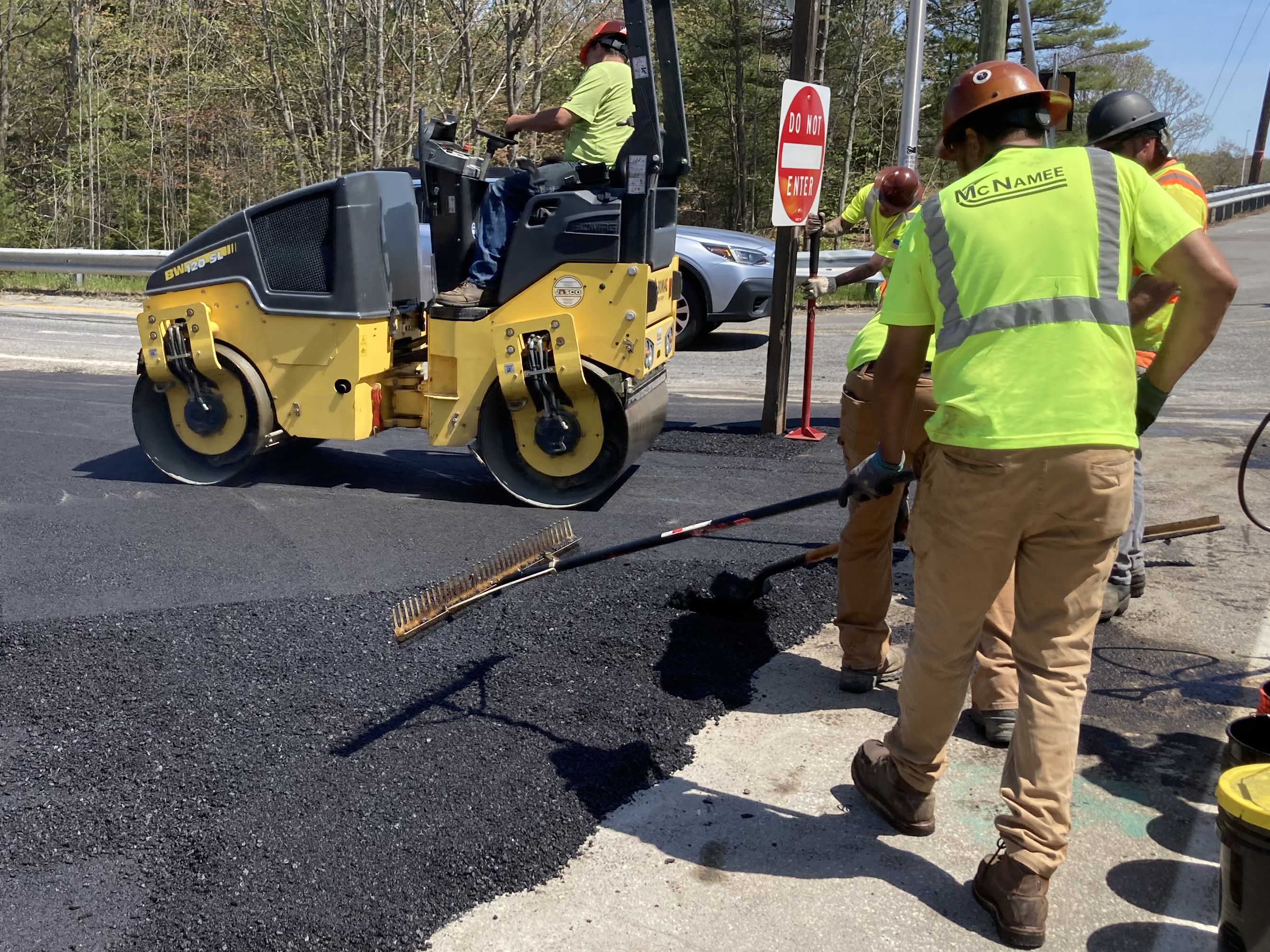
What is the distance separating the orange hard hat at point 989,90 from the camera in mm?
2639

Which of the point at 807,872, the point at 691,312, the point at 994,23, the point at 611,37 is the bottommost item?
the point at 807,872

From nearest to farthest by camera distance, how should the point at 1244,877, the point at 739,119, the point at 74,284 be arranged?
the point at 1244,877 → the point at 74,284 → the point at 739,119

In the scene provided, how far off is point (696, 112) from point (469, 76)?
11.9 metres

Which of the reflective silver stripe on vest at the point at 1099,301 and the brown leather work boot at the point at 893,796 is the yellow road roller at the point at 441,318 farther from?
the reflective silver stripe on vest at the point at 1099,301

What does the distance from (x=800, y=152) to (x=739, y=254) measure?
3669 mm

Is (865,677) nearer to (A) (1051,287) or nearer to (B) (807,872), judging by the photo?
(B) (807,872)

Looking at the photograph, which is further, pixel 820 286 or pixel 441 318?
pixel 820 286

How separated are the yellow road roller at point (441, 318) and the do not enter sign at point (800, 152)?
1206 millimetres

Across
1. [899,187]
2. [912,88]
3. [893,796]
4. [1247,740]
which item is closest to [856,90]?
[912,88]

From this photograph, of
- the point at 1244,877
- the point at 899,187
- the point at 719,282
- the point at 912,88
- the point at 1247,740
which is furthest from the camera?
the point at 912,88

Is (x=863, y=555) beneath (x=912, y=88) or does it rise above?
beneath

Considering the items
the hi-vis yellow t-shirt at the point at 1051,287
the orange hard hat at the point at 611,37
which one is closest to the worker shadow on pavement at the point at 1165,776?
the hi-vis yellow t-shirt at the point at 1051,287

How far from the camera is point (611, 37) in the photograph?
5770 millimetres

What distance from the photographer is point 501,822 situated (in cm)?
301
